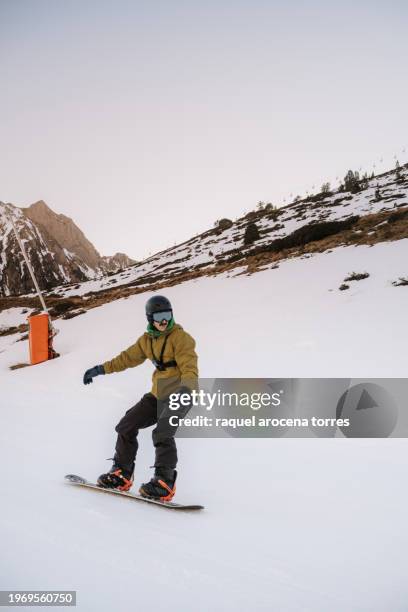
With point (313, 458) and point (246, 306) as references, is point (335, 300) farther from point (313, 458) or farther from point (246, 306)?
point (313, 458)

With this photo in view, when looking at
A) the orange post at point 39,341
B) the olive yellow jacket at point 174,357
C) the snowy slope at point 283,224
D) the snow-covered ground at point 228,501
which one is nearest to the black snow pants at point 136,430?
the olive yellow jacket at point 174,357

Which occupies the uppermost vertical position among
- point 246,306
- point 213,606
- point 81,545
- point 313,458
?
point 246,306

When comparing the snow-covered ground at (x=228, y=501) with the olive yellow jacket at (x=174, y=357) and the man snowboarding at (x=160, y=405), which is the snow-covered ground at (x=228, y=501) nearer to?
the man snowboarding at (x=160, y=405)

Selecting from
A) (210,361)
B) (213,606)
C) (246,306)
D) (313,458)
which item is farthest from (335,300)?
(213,606)

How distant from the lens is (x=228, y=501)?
12.0ft

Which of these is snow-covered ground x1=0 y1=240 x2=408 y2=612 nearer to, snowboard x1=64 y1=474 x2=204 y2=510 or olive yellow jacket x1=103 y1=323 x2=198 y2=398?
snowboard x1=64 y1=474 x2=204 y2=510

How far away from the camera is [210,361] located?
7.93 m

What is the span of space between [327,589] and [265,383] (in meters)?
4.09

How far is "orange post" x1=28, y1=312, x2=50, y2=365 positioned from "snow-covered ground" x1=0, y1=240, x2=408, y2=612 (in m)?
0.93

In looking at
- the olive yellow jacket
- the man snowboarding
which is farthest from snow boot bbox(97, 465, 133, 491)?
the olive yellow jacket

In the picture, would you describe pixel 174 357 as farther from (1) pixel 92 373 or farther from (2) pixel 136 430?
(1) pixel 92 373

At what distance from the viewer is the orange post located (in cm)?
991

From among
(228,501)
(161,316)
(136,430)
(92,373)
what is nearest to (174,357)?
(161,316)

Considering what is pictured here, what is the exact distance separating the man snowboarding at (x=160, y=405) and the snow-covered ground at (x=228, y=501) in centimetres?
23
